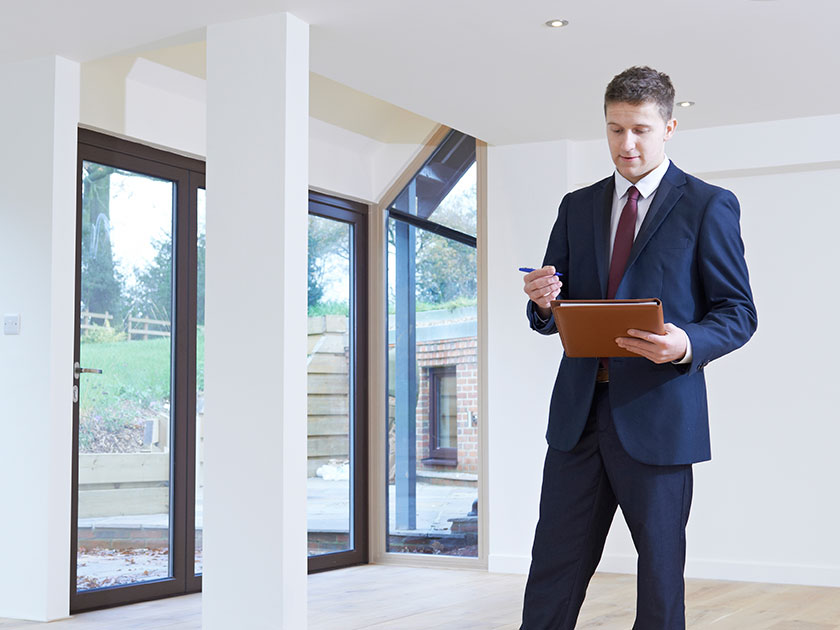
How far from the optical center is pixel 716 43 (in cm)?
393

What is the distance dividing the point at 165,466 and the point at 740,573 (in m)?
2.80

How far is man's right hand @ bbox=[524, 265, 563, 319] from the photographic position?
183 cm

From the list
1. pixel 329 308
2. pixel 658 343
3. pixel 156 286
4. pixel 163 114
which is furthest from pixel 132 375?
pixel 658 343

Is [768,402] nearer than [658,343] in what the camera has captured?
No

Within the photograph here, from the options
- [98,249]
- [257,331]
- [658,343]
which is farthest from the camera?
[98,249]

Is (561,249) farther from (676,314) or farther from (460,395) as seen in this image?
(460,395)

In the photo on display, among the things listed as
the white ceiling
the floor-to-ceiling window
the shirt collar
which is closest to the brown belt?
the shirt collar

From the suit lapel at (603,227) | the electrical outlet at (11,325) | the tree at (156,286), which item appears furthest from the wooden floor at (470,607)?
the suit lapel at (603,227)

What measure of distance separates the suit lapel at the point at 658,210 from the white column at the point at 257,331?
1.82m

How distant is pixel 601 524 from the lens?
1.91 metres

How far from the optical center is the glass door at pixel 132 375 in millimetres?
4301

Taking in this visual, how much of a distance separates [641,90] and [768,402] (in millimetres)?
3492

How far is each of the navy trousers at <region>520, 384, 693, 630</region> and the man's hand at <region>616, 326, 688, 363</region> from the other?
0.16 metres

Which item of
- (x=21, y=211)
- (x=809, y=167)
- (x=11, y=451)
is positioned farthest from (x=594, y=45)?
(x=11, y=451)
